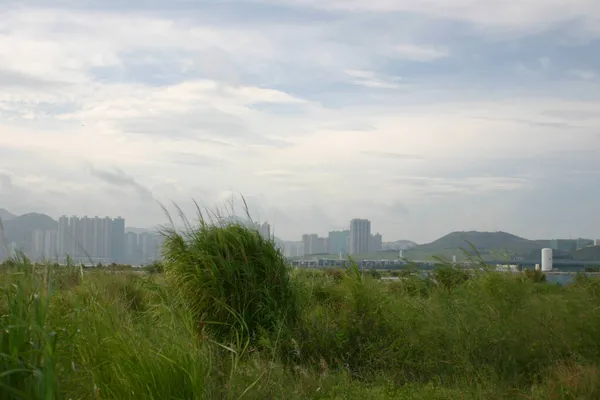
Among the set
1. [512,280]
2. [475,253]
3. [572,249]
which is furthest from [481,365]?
[572,249]

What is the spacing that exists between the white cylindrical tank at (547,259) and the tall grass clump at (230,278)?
13.6 meters

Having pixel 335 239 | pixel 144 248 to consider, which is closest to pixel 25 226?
pixel 144 248

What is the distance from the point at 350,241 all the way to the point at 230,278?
58.3 ft

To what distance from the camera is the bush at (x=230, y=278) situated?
28.0 ft

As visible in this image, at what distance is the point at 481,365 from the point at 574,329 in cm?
127

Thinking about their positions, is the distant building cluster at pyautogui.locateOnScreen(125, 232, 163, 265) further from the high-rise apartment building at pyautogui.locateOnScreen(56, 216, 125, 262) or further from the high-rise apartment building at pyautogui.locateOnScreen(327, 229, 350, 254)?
the high-rise apartment building at pyautogui.locateOnScreen(327, 229, 350, 254)

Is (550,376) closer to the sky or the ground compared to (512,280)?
closer to the ground

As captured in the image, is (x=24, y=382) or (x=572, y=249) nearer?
(x=24, y=382)

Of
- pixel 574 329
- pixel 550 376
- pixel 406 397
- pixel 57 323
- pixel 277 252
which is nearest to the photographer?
pixel 57 323

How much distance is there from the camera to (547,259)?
21406 millimetres

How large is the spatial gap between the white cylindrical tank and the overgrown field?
435 inches

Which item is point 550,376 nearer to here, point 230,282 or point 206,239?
point 230,282

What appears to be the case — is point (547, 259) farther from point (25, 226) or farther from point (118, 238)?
point (25, 226)

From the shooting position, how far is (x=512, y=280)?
8.58 meters
